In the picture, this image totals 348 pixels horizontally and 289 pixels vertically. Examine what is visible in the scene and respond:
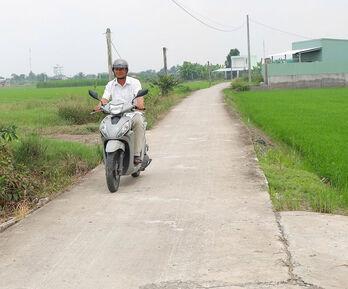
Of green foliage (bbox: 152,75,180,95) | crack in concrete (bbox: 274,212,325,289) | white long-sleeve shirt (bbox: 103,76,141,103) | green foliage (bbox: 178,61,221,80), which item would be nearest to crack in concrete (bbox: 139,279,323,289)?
crack in concrete (bbox: 274,212,325,289)

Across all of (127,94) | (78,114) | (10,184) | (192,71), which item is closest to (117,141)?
(127,94)

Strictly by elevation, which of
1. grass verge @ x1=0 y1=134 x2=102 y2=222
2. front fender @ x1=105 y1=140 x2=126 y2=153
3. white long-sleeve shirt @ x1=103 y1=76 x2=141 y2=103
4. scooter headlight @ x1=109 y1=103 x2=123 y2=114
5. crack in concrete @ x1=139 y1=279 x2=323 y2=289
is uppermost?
white long-sleeve shirt @ x1=103 y1=76 x2=141 y2=103

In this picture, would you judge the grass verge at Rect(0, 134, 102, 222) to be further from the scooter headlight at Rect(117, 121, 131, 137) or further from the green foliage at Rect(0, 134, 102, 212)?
the scooter headlight at Rect(117, 121, 131, 137)

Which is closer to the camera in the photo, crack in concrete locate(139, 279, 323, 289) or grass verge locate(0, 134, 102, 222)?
crack in concrete locate(139, 279, 323, 289)

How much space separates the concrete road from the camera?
337 cm

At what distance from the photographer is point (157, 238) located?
418cm

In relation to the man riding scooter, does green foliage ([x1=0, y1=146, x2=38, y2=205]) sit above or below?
below

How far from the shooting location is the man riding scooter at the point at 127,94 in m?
6.30

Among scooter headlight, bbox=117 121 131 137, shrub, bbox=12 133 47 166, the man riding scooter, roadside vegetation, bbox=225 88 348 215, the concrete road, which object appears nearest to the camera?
the concrete road

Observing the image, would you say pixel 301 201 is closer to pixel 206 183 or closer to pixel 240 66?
pixel 206 183

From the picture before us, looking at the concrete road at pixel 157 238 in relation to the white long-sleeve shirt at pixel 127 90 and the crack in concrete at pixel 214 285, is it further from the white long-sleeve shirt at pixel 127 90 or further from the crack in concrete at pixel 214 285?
the white long-sleeve shirt at pixel 127 90

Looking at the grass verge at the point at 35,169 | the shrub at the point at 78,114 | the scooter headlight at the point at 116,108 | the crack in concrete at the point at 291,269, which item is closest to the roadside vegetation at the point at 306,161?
the crack in concrete at the point at 291,269

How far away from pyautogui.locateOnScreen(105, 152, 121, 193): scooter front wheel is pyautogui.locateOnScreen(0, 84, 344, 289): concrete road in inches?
4.8

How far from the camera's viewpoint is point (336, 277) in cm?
327
